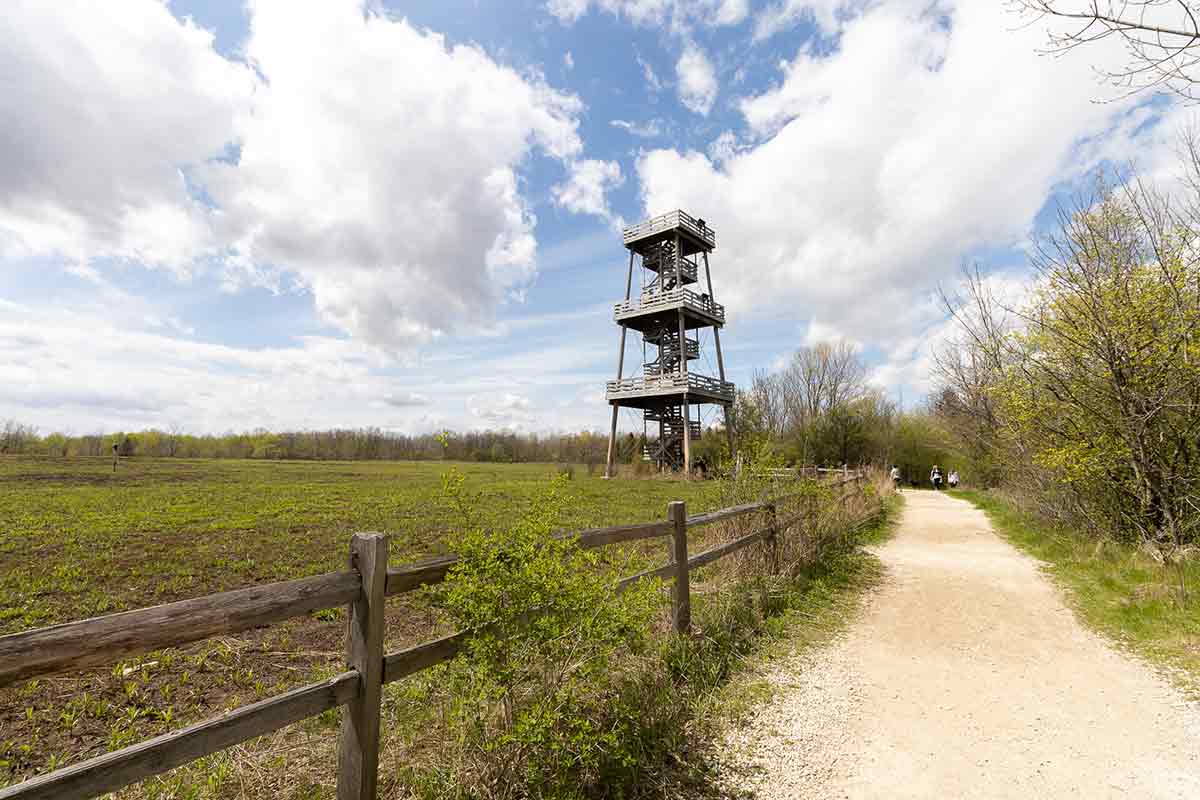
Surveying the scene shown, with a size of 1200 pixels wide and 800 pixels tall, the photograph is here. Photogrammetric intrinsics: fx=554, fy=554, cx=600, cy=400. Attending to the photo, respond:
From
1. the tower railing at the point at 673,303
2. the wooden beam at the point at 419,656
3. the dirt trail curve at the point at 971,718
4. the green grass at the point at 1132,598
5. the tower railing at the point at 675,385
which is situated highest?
the tower railing at the point at 673,303

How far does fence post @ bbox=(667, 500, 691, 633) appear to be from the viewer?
17.1 ft

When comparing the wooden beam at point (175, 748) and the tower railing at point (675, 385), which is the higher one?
the tower railing at point (675, 385)

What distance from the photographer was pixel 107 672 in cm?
538

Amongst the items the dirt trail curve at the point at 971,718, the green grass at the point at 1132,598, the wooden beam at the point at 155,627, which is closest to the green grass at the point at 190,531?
the wooden beam at the point at 155,627

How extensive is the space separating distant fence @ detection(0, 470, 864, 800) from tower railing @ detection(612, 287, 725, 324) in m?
26.4

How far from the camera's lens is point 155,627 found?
199 centimetres

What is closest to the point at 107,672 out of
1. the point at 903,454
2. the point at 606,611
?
the point at 606,611

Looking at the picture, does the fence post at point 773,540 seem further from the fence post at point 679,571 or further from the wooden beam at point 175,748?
the wooden beam at point 175,748

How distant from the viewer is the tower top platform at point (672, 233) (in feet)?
98.0

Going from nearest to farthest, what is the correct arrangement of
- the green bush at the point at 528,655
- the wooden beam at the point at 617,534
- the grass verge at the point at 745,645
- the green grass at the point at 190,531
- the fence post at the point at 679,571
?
1. the green bush at the point at 528,655
2. the grass verge at the point at 745,645
3. the wooden beam at the point at 617,534
4. the fence post at the point at 679,571
5. the green grass at the point at 190,531

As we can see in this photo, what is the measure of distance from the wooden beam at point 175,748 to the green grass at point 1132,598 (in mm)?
6412

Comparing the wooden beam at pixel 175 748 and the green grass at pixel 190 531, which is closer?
the wooden beam at pixel 175 748

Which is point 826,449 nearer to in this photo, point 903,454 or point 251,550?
point 903,454

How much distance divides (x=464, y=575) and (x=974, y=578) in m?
8.84
